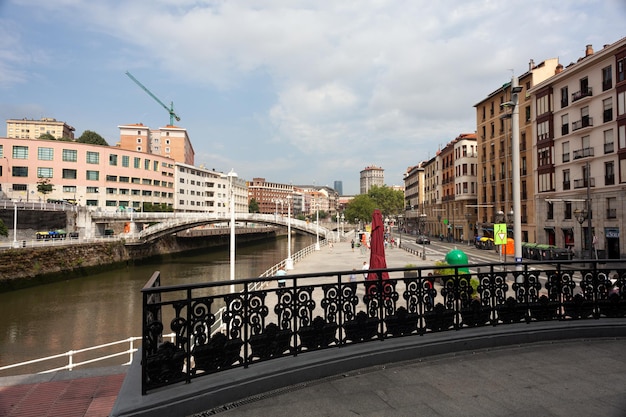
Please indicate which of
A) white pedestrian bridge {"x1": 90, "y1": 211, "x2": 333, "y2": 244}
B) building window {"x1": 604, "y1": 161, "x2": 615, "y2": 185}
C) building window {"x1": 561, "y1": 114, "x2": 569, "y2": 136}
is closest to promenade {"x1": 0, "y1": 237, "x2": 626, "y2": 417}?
building window {"x1": 604, "y1": 161, "x2": 615, "y2": 185}

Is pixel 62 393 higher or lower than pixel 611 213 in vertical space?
lower

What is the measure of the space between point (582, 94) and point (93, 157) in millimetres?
69279

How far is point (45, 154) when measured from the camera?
5859cm

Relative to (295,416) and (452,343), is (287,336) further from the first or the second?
(452,343)

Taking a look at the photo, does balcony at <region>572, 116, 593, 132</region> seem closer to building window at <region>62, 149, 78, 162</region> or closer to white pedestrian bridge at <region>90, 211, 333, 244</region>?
white pedestrian bridge at <region>90, 211, 333, 244</region>

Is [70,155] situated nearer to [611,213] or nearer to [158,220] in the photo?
[158,220]

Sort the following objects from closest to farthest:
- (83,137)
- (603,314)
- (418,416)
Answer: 1. (418,416)
2. (603,314)
3. (83,137)

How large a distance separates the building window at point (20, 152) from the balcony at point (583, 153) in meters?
74.2

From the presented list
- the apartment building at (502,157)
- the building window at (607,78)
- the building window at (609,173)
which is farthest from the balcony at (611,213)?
the building window at (607,78)

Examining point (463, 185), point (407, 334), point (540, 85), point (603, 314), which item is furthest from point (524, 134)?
point (407, 334)

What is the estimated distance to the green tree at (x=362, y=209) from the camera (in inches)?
3976

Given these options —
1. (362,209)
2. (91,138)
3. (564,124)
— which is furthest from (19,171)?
(362,209)

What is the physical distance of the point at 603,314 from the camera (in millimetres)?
6090

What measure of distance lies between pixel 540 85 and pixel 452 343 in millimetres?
41961
